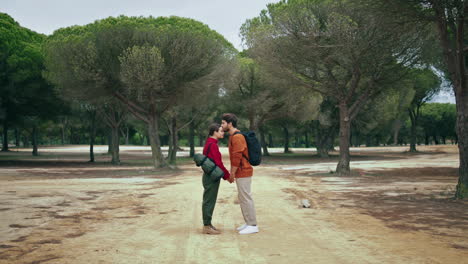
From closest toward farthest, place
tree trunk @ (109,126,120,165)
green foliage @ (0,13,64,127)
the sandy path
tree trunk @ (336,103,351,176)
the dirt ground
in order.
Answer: the sandy path < the dirt ground < tree trunk @ (336,103,351,176) < green foliage @ (0,13,64,127) < tree trunk @ (109,126,120,165)

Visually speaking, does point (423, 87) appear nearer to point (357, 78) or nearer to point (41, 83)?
point (357, 78)

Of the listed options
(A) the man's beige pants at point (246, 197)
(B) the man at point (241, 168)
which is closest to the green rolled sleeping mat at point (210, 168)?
(B) the man at point (241, 168)

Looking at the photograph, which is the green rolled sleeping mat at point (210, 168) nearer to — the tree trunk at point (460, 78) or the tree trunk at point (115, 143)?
the tree trunk at point (460, 78)

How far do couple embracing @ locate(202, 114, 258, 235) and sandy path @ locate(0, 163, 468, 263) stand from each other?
317mm

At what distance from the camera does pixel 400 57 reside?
21641 mm

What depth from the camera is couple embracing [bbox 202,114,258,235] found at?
7312 mm

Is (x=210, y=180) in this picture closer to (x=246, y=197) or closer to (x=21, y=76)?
(x=246, y=197)

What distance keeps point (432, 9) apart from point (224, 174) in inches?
393

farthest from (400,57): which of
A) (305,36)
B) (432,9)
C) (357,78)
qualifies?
(432,9)

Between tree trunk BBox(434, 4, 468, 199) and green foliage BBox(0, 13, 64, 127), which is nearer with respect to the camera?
tree trunk BBox(434, 4, 468, 199)

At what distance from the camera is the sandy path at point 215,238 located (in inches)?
236

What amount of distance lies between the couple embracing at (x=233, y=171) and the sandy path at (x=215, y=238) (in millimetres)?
317

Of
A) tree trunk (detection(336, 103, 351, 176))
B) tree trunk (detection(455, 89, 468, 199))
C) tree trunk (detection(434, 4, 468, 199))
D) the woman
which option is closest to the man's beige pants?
the woman

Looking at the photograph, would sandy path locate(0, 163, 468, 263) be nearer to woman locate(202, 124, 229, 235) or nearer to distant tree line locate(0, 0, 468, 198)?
woman locate(202, 124, 229, 235)
